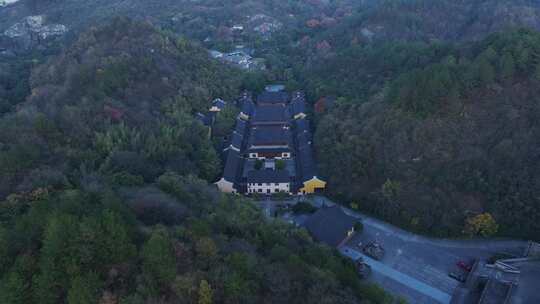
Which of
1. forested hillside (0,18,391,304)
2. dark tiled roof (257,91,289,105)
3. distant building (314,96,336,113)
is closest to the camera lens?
forested hillside (0,18,391,304)

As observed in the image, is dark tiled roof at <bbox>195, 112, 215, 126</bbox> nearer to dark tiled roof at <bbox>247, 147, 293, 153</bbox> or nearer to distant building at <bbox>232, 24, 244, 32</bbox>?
dark tiled roof at <bbox>247, 147, 293, 153</bbox>

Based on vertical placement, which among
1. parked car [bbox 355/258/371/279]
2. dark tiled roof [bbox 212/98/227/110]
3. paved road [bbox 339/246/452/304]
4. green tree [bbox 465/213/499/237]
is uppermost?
green tree [bbox 465/213/499/237]

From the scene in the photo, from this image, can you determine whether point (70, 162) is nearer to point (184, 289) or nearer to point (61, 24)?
point (184, 289)

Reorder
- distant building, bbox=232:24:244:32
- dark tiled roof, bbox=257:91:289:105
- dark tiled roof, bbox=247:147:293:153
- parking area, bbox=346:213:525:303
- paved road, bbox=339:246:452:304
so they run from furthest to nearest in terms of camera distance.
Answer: distant building, bbox=232:24:244:32
dark tiled roof, bbox=257:91:289:105
dark tiled roof, bbox=247:147:293:153
parking area, bbox=346:213:525:303
paved road, bbox=339:246:452:304

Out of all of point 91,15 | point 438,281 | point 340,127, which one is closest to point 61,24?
point 91,15

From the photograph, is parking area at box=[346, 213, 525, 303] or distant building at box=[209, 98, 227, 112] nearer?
parking area at box=[346, 213, 525, 303]

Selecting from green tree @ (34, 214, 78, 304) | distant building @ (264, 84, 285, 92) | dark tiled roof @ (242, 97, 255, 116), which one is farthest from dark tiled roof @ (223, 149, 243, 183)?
distant building @ (264, 84, 285, 92)
